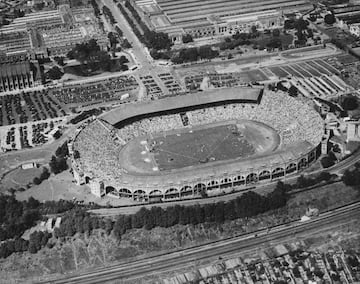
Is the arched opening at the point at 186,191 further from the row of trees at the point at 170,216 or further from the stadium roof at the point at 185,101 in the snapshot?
the stadium roof at the point at 185,101

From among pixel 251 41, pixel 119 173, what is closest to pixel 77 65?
pixel 251 41

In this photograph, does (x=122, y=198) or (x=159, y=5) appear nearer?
(x=122, y=198)

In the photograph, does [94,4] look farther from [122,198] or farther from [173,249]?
[173,249]

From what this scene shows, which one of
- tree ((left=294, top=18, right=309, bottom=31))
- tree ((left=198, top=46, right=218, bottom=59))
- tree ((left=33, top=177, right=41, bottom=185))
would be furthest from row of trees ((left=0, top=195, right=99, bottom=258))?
tree ((left=294, top=18, right=309, bottom=31))

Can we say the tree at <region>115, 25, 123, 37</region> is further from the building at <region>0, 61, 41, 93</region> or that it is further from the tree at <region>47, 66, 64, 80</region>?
the building at <region>0, 61, 41, 93</region>

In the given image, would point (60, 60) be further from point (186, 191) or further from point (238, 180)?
point (238, 180)

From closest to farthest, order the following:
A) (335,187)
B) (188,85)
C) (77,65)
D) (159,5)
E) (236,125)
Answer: (335,187) → (236,125) → (188,85) → (77,65) → (159,5)
